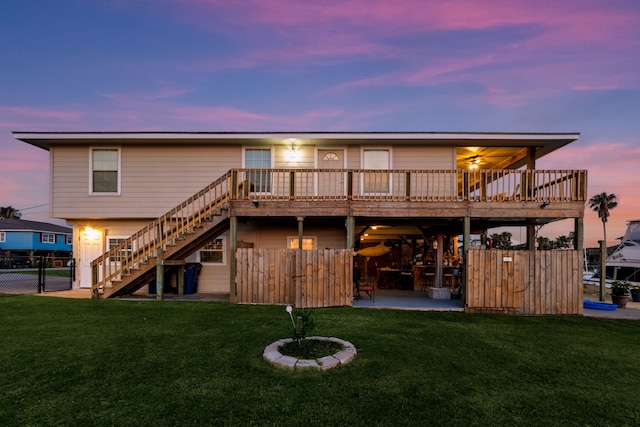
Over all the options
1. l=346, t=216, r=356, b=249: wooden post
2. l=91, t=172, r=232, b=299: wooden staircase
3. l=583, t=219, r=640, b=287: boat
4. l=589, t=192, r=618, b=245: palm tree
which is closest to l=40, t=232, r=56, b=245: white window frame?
l=91, t=172, r=232, b=299: wooden staircase

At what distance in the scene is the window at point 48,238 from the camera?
40688mm

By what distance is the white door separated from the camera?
1306cm

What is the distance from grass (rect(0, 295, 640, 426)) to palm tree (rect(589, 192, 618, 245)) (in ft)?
194

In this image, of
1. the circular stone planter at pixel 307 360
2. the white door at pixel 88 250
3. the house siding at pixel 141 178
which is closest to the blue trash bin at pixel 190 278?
the house siding at pixel 141 178

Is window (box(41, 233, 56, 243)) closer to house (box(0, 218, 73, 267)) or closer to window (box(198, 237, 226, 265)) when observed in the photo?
house (box(0, 218, 73, 267))

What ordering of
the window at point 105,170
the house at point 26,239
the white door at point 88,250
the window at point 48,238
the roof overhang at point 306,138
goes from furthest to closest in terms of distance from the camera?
the window at point 48,238 < the house at point 26,239 < the white door at point 88,250 < the window at point 105,170 < the roof overhang at point 306,138

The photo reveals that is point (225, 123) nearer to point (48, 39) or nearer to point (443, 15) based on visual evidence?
point (48, 39)

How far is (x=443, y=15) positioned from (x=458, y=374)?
12.8 meters

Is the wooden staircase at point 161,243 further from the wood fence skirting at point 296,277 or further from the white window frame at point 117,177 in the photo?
the white window frame at point 117,177

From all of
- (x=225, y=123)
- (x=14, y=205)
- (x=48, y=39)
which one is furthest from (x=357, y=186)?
(x=14, y=205)

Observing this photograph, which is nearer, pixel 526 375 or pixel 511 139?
pixel 526 375

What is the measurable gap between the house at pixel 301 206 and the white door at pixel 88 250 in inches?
1.6

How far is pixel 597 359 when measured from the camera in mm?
5504

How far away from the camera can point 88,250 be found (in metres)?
13.1
